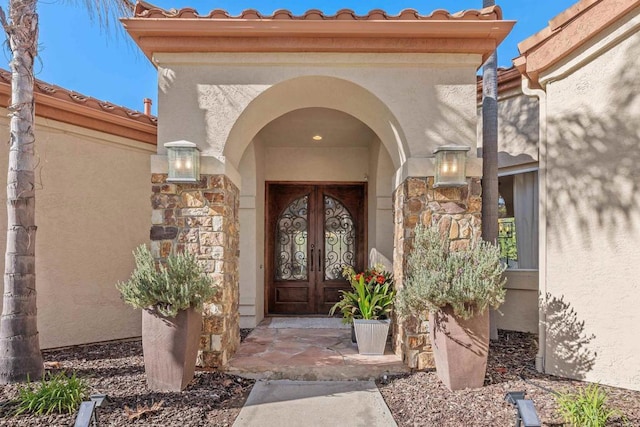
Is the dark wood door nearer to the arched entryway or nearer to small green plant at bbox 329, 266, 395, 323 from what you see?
the arched entryway

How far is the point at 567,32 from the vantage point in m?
3.73

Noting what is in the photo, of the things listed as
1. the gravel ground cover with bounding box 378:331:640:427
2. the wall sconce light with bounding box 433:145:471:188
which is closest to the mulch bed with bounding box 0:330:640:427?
the gravel ground cover with bounding box 378:331:640:427

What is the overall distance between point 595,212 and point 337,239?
4217 millimetres

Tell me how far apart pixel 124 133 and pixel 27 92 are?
170 cm

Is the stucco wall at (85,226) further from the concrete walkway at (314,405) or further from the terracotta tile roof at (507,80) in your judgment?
the terracotta tile roof at (507,80)

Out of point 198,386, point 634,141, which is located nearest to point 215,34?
point 198,386

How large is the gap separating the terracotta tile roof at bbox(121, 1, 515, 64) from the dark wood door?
11.1ft

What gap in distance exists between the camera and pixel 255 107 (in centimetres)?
413

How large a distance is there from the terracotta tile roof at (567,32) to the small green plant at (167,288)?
4.09 m

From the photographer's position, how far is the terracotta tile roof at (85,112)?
4.61 m

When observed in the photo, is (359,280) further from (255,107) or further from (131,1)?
(131,1)

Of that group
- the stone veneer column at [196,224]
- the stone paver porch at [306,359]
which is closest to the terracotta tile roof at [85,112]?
the stone veneer column at [196,224]

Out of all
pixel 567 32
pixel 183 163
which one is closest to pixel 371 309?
pixel 183 163

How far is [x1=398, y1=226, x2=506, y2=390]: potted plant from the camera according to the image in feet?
11.0
